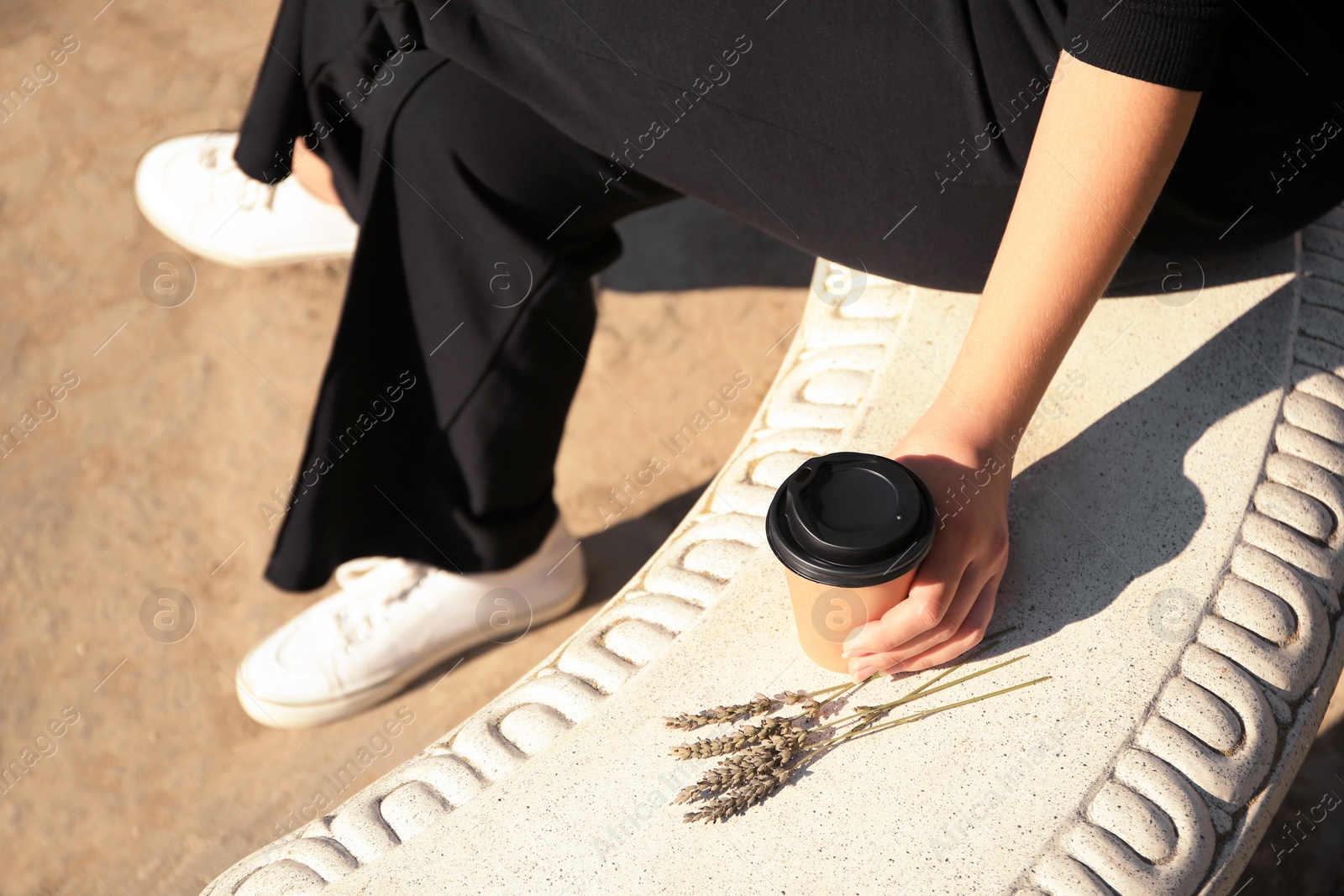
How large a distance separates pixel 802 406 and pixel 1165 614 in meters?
0.48

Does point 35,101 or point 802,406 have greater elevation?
point 802,406

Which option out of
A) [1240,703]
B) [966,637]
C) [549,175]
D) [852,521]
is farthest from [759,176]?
[1240,703]

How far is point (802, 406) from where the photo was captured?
4.10 ft

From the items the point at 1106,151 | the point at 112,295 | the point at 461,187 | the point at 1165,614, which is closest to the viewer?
the point at 1106,151

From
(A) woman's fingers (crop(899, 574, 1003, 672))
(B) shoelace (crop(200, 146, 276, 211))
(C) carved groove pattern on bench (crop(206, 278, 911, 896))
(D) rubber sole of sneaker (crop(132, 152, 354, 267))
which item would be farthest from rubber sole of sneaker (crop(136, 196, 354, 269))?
(A) woman's fingers (crop(899, 574, 1003, 672))

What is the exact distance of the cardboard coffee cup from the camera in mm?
829

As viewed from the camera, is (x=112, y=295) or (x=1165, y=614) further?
(x=112, y=295)

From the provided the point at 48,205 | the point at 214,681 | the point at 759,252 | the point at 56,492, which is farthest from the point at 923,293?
the point at 48,205

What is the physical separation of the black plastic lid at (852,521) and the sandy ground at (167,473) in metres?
1.07

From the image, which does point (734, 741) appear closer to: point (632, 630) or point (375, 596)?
point (632, 630)

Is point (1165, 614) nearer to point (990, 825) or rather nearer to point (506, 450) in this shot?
point (990, 825)

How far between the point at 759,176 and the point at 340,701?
4.07 ft

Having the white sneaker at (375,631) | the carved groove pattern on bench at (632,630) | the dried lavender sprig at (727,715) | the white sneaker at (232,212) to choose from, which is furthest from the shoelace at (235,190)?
the dried lavender sprig at (727,715)

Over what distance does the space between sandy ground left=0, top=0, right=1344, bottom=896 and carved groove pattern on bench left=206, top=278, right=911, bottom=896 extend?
30.3 inches
